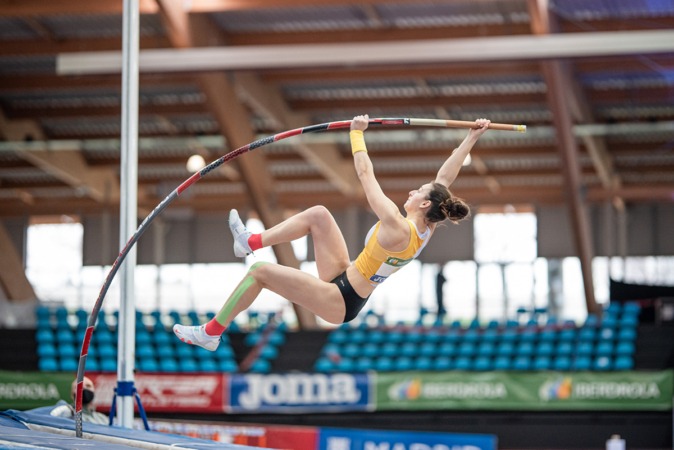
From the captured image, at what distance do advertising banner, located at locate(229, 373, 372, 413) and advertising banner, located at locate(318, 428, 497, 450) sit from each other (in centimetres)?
306

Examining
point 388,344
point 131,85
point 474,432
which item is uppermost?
point 131,85

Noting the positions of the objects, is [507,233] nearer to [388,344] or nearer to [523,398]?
[388,344]

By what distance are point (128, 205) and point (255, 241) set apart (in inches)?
79.2

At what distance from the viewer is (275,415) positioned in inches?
619

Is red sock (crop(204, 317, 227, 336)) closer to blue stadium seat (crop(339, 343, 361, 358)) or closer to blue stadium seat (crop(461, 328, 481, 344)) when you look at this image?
blue stadium seat (crop(339, 343, 361, 358))

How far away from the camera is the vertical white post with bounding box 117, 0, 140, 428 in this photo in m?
8.12

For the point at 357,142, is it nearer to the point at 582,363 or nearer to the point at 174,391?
the point at 174,391

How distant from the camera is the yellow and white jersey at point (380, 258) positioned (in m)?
6.36

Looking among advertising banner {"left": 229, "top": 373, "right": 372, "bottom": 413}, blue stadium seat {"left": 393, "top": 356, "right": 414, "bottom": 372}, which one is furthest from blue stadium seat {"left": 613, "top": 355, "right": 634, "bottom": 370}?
advertising banner {"left": 229, "top": 373, "right": 372, "bottom": 413}

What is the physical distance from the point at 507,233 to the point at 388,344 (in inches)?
304

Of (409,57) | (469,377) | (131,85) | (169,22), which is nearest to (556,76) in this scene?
(409,57)

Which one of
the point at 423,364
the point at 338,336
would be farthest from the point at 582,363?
the point at 338,336

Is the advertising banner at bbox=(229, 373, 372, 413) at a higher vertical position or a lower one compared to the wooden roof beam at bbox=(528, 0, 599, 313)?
lower

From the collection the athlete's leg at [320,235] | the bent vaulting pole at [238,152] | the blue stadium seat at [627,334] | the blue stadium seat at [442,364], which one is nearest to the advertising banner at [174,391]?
the blue stadium seat at [442,364]
